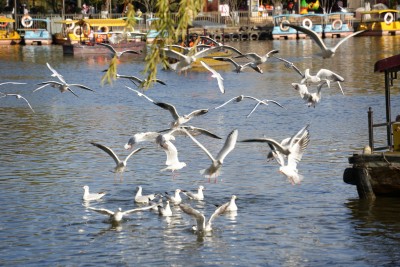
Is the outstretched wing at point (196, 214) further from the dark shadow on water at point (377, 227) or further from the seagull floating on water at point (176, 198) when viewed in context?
the dark shadow on water at point (377, 227)

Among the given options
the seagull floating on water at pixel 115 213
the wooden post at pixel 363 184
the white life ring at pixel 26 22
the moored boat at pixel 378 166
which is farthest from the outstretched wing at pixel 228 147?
the white life ring at pixel 26 22

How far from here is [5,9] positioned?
98.2 meters

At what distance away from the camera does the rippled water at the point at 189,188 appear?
17.5 metres

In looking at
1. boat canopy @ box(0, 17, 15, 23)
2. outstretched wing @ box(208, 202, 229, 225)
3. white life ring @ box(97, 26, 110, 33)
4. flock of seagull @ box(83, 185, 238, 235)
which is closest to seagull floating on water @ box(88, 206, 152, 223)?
flock of seagull @ box(83, 185, 238, 235)

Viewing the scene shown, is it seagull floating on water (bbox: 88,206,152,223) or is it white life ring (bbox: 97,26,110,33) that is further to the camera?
white life ring (bbox: 97,26,110,33)

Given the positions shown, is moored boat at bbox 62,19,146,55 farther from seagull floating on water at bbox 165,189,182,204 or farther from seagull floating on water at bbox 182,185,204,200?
seagull floating on water at bbox 165,189,182,204

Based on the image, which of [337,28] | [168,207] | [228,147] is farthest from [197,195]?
[337,28]

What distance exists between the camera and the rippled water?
1753 cm

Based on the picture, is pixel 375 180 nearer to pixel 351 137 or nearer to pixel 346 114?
pixel 351 137

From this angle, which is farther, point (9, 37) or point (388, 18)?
point (388, 18)

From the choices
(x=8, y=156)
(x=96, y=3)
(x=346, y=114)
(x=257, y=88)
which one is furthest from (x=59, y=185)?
(x=96, y=3)

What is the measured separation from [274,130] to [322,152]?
533cm

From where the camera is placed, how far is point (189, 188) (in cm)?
2255

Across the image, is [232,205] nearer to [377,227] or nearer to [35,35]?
[377,227]
